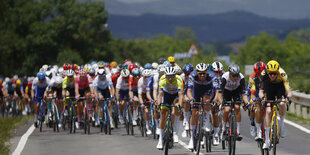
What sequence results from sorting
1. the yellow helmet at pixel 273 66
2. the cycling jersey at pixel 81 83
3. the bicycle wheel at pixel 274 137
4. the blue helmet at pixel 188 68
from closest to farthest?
the yellow helmet at pixel 273 66 → the bicycle wheel at pixel 274 137 → the blue helmet at pixel 188 68 → the cycling jersey at pixel 81 83

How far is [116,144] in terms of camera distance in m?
17.2

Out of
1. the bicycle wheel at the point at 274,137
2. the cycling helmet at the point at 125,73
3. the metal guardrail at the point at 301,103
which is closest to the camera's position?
the bicycle wheel at the point at 274,137

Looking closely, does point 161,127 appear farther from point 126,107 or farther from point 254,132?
point 126,107

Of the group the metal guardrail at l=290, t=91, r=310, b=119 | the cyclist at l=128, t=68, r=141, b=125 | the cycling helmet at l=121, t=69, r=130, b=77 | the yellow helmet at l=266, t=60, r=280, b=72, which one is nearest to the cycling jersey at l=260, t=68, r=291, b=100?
the yellow helmet at l=266, t=60, r=280, b=72

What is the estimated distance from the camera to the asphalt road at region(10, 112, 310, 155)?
15.3m

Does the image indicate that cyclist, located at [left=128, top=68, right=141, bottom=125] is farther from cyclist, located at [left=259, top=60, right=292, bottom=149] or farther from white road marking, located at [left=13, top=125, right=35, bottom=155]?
cyclist, located at [left=259, top=60, right=292, bottom=149]

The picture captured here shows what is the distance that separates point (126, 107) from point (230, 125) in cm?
675

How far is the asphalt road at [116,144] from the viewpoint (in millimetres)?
15314

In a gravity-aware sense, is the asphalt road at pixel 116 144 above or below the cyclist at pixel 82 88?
below

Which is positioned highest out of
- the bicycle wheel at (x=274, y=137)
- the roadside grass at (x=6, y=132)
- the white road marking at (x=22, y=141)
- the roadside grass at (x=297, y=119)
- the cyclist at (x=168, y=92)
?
the cyclist at (x=168, y=92)

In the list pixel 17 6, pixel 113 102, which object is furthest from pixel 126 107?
pixel 17 6

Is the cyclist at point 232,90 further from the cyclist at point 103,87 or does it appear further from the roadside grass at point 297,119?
the roadside grass at point 297,119

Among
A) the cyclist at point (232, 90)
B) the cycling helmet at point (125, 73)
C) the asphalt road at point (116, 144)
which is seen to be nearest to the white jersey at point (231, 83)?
the cyclist at point (232, 90)

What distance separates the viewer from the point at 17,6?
72312 mm
